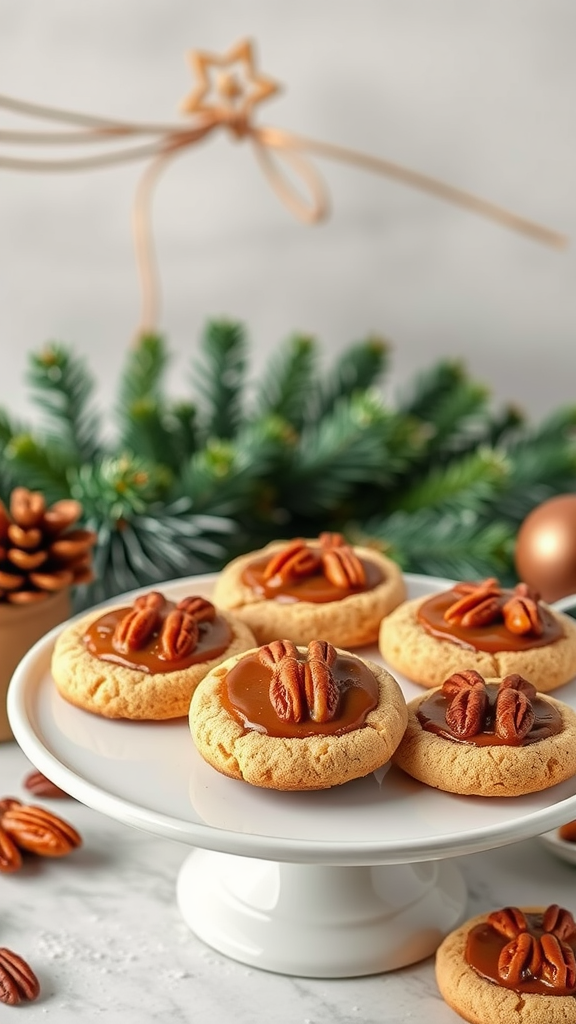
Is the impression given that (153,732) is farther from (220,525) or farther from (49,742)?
(220,525)

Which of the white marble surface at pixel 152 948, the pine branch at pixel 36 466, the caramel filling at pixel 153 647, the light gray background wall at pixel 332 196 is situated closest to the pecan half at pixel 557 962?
the white marble surface at pixel 152 948

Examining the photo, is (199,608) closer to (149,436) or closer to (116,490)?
(116,490)

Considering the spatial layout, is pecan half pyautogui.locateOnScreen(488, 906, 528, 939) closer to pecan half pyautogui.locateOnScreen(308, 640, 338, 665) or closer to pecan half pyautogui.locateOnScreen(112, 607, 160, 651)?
pecan half pyautogui.locateOnScreen(308, 640, 338, 665)

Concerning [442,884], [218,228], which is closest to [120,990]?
[442,884]

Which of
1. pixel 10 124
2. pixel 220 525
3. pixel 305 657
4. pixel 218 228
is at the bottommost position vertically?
pixel 220 525

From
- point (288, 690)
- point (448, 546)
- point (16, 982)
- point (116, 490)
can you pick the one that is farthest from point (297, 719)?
point (448, 546)

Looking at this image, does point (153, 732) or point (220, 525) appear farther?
point (220, 525)

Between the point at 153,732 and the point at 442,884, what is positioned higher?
the point at 153,732
